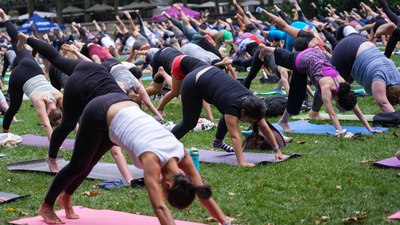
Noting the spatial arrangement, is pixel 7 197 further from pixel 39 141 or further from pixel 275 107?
pixel 275 107

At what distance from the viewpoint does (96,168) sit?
28.0 ft

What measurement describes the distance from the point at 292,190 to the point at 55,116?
11.1 ft

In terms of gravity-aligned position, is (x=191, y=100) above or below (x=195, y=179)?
below

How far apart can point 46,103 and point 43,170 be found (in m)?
1.15

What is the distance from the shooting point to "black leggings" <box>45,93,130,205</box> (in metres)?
5.56

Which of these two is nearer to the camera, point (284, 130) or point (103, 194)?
point (103, 194)

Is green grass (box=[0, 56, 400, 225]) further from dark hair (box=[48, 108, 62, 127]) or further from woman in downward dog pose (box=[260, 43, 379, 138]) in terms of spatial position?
dark hair (box=[48, 108, 62, 127])

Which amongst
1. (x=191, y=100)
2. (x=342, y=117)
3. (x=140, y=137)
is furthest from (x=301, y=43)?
(x=140, y=137)

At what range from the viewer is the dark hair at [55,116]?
8977 millimetres

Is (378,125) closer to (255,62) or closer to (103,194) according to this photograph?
(255,62)

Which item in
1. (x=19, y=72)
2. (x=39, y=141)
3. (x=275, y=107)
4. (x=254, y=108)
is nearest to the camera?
(x=254, y=108)

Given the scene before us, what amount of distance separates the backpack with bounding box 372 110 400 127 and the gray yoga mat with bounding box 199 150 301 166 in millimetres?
2222

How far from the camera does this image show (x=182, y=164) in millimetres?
5387

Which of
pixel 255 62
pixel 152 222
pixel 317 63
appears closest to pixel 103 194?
pixel 152 222
